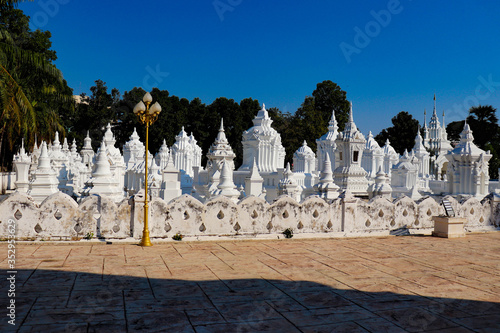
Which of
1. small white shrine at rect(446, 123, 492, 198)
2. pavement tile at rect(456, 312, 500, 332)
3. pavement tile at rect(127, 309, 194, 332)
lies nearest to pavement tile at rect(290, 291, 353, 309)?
pavement tile at rect(456, 312, 500, 332)

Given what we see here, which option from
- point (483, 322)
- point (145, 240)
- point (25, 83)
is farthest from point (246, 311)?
point (25, 83)

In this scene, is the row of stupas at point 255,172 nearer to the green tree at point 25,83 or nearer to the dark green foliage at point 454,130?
the green tree at point 25,83

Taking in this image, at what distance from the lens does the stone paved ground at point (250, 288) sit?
4.95 m

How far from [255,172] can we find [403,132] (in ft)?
174

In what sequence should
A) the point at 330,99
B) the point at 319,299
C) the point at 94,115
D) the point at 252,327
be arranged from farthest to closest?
the point at 330,99, the point at 94,115, the point at 319,299, the point at 252,327

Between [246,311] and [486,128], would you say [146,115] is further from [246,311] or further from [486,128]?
[486,128]

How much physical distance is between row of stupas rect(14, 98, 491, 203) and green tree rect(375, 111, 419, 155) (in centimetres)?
2666

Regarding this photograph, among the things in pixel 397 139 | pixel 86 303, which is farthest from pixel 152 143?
pixel 86 303

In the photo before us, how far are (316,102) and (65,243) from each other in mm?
59500

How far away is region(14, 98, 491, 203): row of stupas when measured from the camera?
1583 cm

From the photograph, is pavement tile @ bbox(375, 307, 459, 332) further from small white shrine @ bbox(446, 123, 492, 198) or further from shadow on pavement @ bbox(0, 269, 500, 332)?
small white shrine @ bbox(446, 123, 492, 198)

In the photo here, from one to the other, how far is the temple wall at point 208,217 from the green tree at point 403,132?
5927 cm

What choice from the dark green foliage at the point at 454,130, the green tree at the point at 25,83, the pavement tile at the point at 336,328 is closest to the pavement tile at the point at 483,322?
the pavement tile at the point at 336,328

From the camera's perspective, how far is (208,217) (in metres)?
10.3
